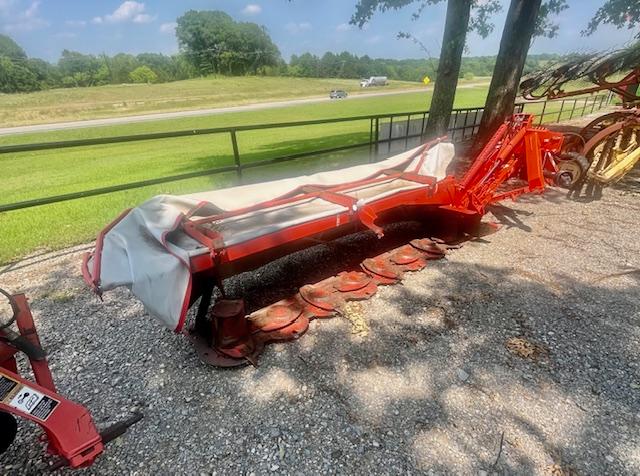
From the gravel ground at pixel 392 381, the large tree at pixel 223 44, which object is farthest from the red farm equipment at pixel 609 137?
the large tree at pixel 223 44

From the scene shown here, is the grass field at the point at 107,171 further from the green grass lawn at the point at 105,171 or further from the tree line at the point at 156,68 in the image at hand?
the tree line at the point at 156,68

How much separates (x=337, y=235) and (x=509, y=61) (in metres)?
5.60

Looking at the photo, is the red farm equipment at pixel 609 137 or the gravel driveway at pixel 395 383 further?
the red farm equipment at pixel 609 137

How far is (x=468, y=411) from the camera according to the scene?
6.89 feet

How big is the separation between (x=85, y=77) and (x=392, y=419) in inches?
3613

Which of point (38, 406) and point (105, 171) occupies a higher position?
point (38, 406)

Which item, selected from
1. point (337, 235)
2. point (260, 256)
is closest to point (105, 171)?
point (337, 235)

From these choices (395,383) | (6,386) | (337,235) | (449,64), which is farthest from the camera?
(449,64)

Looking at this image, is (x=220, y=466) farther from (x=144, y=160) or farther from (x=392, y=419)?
(x=144, y=160)

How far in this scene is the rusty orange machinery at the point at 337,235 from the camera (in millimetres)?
2451

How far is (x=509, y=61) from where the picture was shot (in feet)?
22.3

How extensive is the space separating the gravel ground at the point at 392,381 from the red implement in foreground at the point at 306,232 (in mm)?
179

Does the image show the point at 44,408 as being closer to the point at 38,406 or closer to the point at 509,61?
the point at 38,406

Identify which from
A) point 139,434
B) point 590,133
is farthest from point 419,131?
point 139,434
